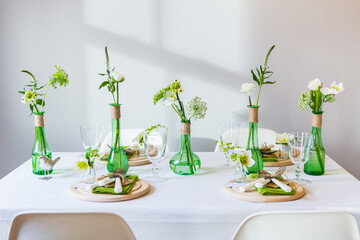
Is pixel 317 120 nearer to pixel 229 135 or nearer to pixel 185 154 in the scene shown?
pixel 229 135

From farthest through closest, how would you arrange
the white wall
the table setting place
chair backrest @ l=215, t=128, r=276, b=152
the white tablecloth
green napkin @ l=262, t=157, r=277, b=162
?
the white wall → chair backrest @ l=215, t=128, r=276, b=152 → green napkin @ l=262, t=157, r=277, b=162 → the table setting place → the white tablecloth

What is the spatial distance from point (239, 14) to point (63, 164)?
1.77m

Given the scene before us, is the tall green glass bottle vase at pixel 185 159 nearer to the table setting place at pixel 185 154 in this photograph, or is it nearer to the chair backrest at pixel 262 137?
the table setting place at pixel 185 154

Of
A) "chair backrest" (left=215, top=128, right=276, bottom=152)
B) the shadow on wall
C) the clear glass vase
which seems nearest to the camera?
the clear glass vase

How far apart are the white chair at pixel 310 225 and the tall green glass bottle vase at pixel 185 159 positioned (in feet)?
2.46

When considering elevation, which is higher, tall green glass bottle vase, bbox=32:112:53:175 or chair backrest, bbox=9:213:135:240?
tall green glass bottle vase, bbox=32:112:53:175

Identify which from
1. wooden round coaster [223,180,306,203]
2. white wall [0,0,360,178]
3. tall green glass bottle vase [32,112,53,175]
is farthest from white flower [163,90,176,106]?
white wall [0,0,360,178]

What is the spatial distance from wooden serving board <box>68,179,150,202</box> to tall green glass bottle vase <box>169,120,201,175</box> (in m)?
0.26

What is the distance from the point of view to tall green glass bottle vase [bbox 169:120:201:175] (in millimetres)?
1859

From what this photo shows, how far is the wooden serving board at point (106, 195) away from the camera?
1.51 m

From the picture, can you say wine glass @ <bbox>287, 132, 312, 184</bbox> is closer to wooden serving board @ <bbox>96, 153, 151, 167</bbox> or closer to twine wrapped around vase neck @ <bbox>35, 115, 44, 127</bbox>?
wooden serving board @ <bbox>96, 153, 151, 167</bbox>

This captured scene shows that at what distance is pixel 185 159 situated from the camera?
1879 millimetres

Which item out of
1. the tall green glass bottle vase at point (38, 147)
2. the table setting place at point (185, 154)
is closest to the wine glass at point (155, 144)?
the table setting place at point (185, 154)

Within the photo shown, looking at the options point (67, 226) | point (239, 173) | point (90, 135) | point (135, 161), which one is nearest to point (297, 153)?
point (239, 173)
